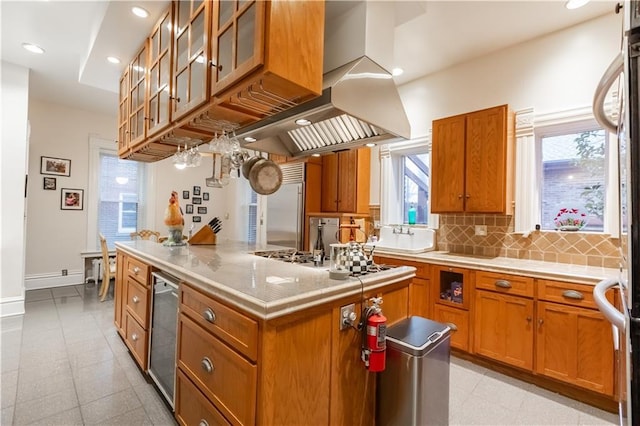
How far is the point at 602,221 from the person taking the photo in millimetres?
2545

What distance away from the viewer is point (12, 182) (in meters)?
3.54

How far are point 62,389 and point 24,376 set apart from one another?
0.43 m

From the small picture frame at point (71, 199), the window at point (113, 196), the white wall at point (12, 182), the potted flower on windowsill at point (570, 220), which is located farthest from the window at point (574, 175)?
the small picture frame at point (71, 199)

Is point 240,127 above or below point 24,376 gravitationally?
above

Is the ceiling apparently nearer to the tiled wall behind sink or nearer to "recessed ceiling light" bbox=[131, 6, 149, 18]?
"recessed ceiling light" bbox=[131, 6, 149, 18]

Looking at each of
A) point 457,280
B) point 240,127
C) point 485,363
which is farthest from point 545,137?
point 240,127

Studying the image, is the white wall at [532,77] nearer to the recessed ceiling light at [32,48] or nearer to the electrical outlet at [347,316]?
the electrical outlet at [347,316]

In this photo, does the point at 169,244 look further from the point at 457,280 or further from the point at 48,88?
the point at 48,88

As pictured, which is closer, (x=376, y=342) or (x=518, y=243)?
(x=376, y=342)

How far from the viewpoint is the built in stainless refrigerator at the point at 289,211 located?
4.21 meters

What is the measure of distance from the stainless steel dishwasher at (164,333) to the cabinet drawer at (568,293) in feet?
8.39

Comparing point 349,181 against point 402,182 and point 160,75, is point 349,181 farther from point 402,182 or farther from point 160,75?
point 160,75

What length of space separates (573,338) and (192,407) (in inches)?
98.6

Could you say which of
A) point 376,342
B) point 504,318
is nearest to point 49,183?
point 376,342
